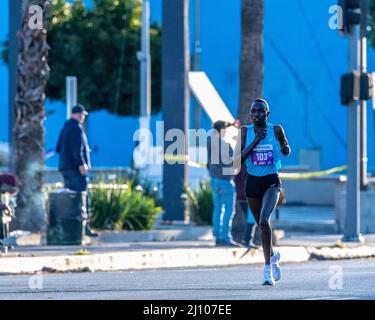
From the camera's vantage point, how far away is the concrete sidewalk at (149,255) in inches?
557

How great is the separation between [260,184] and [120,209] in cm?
760

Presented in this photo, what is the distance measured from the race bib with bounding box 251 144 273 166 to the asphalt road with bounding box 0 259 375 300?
1209 millimetres

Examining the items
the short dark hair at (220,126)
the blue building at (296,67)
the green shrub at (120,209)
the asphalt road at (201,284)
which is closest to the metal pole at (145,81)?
the blue building at (296,67)

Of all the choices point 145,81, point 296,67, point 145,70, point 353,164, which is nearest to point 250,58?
point 353,164

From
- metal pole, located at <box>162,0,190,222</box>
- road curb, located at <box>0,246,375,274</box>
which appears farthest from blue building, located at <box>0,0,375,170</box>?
road curb, located at <box>0,246,375,274</box>

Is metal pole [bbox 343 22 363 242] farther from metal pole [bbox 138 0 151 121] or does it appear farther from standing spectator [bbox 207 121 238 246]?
metal pole [bbox 138 0 151 121]

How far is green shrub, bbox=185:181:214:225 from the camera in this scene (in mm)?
20875

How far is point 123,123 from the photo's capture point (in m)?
45.5

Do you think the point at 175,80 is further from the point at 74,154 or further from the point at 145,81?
the point at 145,81

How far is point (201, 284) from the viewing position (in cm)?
1216

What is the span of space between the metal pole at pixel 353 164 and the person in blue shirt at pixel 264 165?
5259 mm

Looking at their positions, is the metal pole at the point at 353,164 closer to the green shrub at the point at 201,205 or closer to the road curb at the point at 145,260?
the road curb at the point at 145,260

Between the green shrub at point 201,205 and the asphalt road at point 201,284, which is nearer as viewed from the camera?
the asphalt road at point 201,284
